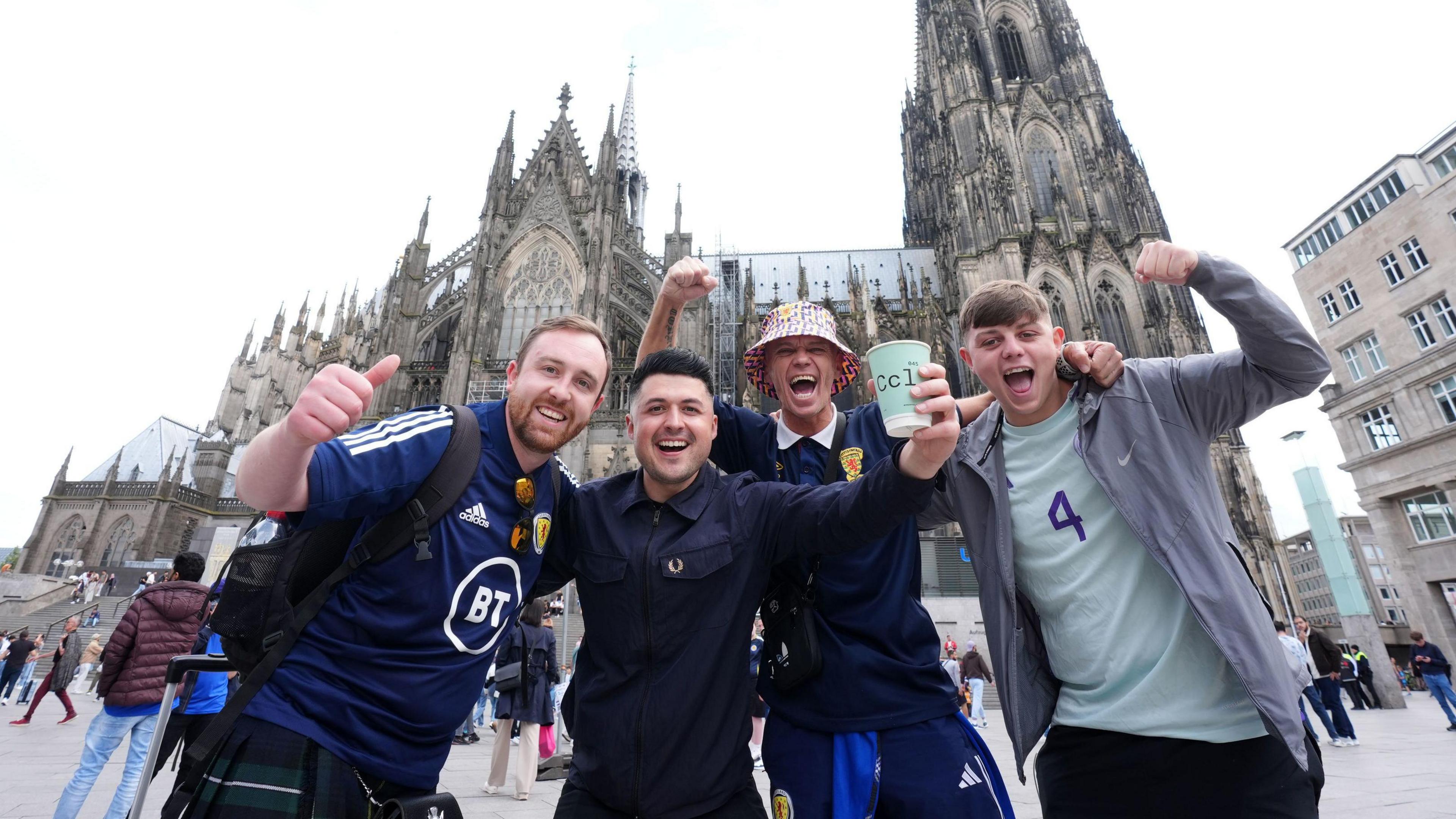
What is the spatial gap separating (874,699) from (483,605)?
3.68 ft

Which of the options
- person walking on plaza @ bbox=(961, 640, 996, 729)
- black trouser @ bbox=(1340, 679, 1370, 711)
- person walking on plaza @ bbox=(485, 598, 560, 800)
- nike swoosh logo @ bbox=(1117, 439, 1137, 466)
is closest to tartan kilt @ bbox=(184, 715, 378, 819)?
nike swoosh logo @ bbox=(1117, 439, 1137, 466)

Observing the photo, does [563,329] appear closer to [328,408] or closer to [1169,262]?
[328,408]

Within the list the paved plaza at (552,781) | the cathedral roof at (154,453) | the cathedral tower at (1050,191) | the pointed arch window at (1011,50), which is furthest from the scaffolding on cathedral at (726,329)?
the cathedral roof at (154,453)

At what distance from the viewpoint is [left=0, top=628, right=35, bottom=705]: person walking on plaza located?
10.6 metres

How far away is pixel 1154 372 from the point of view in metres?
1.97

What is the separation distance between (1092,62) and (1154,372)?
133 feet

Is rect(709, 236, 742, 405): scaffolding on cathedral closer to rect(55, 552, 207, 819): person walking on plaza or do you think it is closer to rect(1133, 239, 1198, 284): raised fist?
rect(55, 552, 207, 819): person walking on plaza

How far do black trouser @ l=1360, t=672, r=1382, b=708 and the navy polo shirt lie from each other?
59.1ft

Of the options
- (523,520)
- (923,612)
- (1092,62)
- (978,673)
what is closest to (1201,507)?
(923,612)

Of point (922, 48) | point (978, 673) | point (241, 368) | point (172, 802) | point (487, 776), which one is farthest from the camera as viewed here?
point (241, 368)

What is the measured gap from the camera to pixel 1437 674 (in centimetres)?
893


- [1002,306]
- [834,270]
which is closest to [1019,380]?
[1002,306]

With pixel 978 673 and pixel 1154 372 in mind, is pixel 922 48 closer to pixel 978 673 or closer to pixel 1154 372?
pixel 978 673

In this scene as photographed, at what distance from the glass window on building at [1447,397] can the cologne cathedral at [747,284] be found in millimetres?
6684
